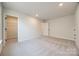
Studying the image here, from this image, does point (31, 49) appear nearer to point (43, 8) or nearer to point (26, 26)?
point (26, 26)

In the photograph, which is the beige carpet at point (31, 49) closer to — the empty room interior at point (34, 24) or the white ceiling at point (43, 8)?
the empty room interior at point (34, 24)

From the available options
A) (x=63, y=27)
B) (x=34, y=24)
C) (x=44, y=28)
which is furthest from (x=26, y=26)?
(x=63, y=27)

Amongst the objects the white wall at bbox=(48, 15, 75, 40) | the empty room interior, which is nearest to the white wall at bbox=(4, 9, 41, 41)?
the empty room interior

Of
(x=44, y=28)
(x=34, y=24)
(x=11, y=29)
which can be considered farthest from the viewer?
(x=44, y=28)

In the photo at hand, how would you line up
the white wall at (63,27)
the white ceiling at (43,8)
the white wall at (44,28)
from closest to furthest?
the white ceiling at (43,8) → the white wall at (63,27) → the white wall at (44,28)

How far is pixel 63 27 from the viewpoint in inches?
42.4

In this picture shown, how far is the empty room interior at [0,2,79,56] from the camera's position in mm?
909

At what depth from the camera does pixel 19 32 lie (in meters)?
1.01

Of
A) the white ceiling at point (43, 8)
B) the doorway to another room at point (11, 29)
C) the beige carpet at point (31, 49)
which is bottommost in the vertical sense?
the beige carpet at point (31, 49)

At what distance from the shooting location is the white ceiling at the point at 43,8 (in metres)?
0.91

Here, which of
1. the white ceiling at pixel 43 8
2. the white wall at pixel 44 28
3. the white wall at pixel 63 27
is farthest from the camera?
the white wall at pixel 44 28

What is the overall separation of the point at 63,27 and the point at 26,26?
614mm

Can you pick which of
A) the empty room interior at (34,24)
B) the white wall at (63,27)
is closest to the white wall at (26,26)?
the empty room interior at (34,24)

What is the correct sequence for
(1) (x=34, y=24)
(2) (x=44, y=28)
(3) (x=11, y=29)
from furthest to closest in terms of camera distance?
(2) (x=44, y=28), (1) (x=34, y=24), (3) (x=11, y=29)
